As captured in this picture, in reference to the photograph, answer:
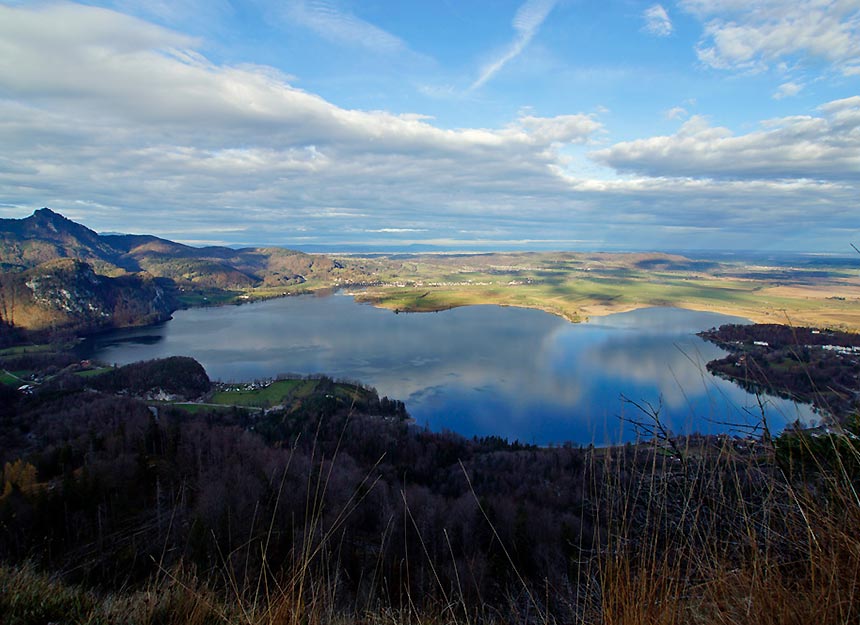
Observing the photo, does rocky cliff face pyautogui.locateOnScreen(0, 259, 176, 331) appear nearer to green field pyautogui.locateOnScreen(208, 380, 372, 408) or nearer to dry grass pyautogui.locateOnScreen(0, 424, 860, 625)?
green field pyautogui.locateOnScreen(208, 380, 372, 408)

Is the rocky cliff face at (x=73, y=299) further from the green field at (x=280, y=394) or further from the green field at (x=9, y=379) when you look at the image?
the green field at (x=280, y=394)

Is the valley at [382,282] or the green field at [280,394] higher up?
the valley at [382,282]

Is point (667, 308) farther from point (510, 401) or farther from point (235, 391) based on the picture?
point (235, 391)

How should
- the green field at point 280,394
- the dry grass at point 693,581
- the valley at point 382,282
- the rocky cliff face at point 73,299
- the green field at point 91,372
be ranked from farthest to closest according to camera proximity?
the valley at point 382,282
the rocky cliff face at point 73,299
the green field at point 91,372
the green field at point 280,394
the dry grass at point 693,581

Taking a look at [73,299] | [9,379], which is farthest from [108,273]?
[9,379]

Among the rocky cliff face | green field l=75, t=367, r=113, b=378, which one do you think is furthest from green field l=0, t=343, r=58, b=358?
green field l=75, t=367, r=113, b=378

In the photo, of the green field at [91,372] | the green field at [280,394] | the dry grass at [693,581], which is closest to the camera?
the dry grass at [693,581]

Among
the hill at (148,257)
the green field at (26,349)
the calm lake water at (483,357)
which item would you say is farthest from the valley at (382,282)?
the green field at (26,349)

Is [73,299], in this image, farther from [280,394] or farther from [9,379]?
[280,394]
